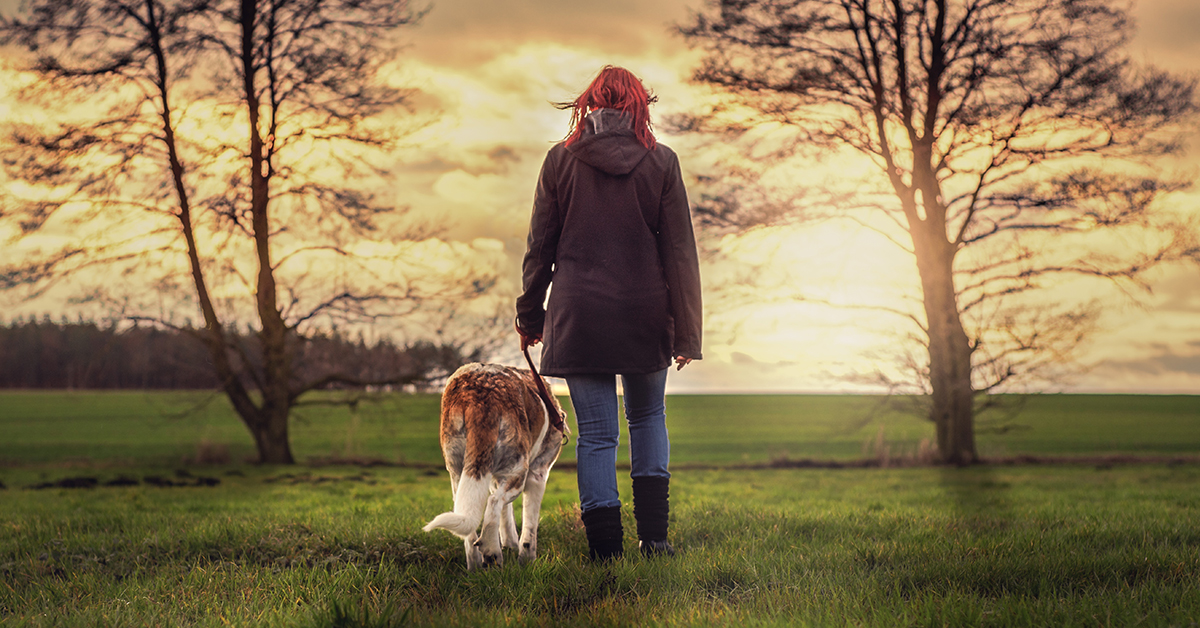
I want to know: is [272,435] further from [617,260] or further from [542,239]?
[617,260]

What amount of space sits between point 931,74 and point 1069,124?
2.61m

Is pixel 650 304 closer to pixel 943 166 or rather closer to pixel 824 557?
pixel 824 557

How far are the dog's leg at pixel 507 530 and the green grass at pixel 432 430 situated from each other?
23.7ft

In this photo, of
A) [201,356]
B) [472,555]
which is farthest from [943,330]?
[201,356]

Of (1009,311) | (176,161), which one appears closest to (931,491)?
(1009,311)

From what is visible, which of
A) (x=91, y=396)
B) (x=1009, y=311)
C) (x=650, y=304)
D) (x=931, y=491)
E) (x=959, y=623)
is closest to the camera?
(x=959, y=623)

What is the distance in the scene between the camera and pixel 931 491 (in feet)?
33.6

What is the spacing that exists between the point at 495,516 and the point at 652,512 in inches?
32.5

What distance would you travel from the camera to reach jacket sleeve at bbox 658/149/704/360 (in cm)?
368

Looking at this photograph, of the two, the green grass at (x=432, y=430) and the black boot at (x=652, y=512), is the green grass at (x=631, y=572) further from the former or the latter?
the green grass at (x=432, y=430)

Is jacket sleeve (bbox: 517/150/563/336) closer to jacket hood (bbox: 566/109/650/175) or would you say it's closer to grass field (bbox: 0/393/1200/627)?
jacket hood (bbox: 566/109/650/175)

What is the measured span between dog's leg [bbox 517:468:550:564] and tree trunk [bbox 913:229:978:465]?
11615 millimetres

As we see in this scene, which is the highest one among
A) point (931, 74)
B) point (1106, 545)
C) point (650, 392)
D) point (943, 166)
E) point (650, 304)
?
point (931, 74)

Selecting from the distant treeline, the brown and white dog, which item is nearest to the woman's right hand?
the brown and white dog
